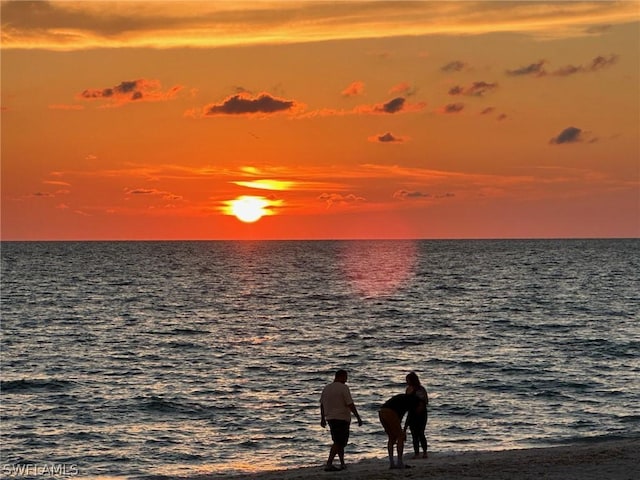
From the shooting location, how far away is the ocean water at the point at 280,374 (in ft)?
96.2

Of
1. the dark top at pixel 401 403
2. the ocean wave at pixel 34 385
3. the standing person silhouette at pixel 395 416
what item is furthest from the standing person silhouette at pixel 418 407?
the ocean wave at pixel 34 385

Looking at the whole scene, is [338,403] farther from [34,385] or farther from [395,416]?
[34,385]

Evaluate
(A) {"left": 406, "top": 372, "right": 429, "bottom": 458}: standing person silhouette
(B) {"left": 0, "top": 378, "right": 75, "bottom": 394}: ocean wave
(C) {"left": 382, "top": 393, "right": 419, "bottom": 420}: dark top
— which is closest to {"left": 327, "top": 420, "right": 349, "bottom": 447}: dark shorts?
(C) {"left": 382, "top": 393, "right": 419, "bottom": 420}: dark top

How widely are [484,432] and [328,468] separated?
1067cm

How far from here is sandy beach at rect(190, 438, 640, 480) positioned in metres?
19.6

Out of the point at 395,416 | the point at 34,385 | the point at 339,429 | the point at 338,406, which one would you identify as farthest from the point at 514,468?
the point at 34,385

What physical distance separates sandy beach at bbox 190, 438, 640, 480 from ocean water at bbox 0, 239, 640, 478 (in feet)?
15.1

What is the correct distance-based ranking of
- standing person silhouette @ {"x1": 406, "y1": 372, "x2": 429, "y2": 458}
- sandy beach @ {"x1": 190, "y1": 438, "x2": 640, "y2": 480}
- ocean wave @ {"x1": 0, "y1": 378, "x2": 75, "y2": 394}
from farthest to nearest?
1. ocean wave @ {"x1": 0, "y1": 378, "x2": 75, "y2": 394}
2. standing person silhouette @ {"x1": 406, "y1": 372, "x2": 429, "y2": 458}
3. sandy beach @ {"x1": 190, "y1": 438, "x2": 640, "y2": 480}

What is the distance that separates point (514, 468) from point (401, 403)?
9.15 ft

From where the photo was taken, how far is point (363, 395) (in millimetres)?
37375

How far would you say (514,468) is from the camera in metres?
20.4

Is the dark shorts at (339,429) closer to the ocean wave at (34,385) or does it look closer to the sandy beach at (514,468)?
the sandy beach at (514,468)

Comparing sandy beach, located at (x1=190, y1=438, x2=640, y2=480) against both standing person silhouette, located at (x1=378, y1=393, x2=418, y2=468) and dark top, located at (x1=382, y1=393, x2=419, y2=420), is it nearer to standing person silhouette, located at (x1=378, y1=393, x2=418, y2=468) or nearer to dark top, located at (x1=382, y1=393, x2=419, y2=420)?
standing person silhouette, located at (x1=378, y1=393, x2=418, y2=468)

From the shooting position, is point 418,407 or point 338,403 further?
point 418,407
